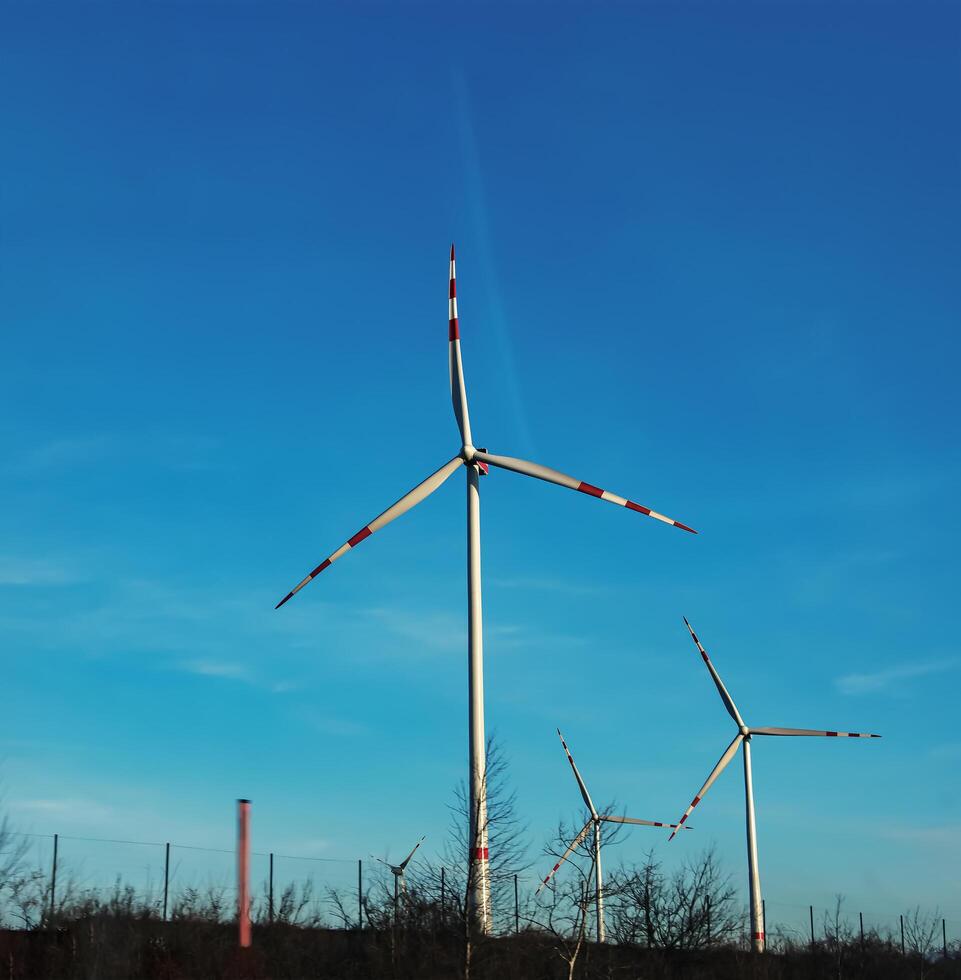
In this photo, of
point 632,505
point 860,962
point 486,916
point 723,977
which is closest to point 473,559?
point 632,505

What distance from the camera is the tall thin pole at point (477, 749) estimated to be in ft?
135

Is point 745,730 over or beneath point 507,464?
beneath

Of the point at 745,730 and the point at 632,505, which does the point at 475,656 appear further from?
the point at 745,730

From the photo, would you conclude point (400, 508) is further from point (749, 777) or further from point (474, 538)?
point (749, 777)

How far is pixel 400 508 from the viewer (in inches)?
1845

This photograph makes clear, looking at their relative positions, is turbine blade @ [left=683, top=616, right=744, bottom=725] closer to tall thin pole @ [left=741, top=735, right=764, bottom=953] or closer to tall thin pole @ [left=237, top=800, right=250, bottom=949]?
tall thin pole @ [left=741, top=735, right=764, bottom=953]

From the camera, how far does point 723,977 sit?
2616 inches

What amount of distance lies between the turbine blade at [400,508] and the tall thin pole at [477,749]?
2315mm

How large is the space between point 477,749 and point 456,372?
14.2 m

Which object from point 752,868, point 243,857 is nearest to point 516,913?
point 752,868

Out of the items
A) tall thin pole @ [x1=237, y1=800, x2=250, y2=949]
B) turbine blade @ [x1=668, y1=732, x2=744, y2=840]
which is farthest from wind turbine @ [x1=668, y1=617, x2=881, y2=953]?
tall thin pole @ [x1=237, y1=800, x2=250, y2=949]

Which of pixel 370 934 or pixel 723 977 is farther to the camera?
pixel 723 977

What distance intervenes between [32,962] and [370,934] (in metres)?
13.5

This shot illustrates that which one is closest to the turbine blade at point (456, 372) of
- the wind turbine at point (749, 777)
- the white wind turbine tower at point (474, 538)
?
the white wind turbine tower at point (474, 538)
